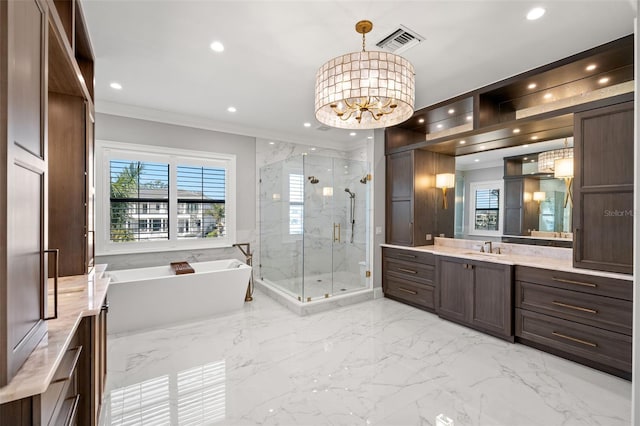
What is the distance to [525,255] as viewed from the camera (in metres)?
→ 3.50

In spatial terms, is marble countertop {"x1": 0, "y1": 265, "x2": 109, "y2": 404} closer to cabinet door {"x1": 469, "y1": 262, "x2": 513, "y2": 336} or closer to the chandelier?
the chandelier

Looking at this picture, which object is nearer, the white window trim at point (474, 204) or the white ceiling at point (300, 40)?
the white ceiling at point (300, 40)

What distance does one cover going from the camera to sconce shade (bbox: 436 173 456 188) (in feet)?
14.1

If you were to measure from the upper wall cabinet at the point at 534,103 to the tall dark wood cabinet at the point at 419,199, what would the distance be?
0.58 feet

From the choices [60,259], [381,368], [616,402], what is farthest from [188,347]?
[616,402]

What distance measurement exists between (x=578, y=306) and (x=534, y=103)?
2076 millimetres

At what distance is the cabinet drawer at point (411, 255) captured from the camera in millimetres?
3987

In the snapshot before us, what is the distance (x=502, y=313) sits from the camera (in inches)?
125

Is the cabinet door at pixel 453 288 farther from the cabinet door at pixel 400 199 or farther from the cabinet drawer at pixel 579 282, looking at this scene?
the cabinet door at pixel 400 199

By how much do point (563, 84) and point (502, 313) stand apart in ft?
7.79

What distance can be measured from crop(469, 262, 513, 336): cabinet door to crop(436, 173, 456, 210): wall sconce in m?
1.22

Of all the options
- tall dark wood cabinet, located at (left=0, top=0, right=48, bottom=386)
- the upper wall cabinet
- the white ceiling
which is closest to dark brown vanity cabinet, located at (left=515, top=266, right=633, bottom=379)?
the upper wall cabinet

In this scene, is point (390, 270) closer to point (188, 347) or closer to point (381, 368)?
point (381, 368)

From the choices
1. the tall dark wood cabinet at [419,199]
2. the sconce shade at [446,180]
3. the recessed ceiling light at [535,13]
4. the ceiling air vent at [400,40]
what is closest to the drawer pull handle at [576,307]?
the tall dark wood cabinet at [419,199]
